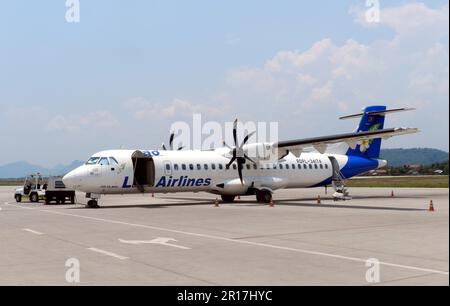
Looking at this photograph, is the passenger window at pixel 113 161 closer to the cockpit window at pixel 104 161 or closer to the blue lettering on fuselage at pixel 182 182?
the cockpit window at pixel 104 161

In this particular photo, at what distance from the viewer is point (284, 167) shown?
3344 cm

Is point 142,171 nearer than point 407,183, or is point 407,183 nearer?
point 142,171

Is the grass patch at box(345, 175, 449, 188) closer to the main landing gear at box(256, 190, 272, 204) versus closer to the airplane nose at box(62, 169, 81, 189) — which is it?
the main landing gear at box(256, 190, 272, 204)

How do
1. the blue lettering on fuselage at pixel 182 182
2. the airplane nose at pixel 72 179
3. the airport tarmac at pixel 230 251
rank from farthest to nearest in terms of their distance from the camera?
the blue lettering on fuselage at pixel 182 182 < the airplane nose at pixel 72 179 < the airport tarmac at pixel 230 251

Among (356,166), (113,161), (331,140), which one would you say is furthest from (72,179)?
(356,166)

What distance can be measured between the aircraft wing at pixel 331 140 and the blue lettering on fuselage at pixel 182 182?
488 cm

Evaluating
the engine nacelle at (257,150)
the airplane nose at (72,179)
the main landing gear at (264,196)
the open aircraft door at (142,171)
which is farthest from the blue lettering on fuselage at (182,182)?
the airplane nose at (72,179)

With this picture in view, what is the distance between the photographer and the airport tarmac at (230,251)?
8.36 metres

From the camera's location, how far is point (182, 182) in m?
29.0

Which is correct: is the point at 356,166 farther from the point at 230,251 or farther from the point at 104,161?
the point at 230,251

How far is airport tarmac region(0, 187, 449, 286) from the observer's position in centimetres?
836

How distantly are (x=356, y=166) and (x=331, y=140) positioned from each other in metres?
8.25
